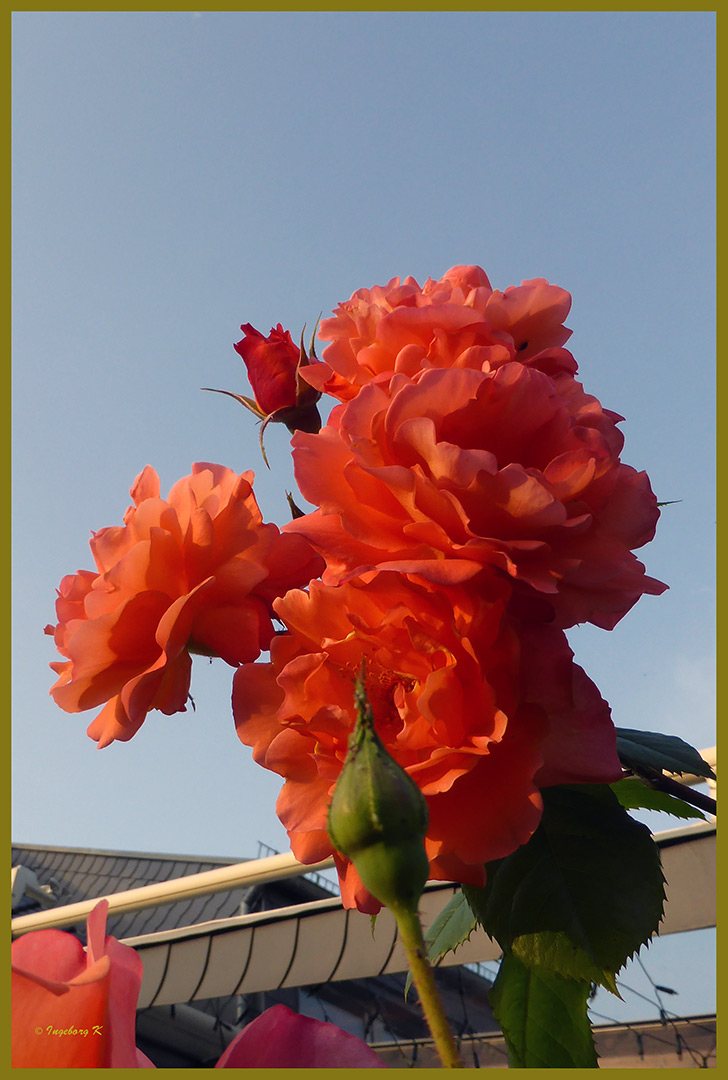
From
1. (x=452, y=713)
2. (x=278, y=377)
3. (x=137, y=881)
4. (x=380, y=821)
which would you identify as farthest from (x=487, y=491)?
(x=137, y=881)

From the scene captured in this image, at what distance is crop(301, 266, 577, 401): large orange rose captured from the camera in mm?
467

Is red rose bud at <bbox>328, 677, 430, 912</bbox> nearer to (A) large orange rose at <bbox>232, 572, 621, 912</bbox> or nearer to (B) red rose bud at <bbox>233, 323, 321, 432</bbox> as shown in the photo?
(A) large orange rose at <bbox>232, 572, 621, 912</bbox>

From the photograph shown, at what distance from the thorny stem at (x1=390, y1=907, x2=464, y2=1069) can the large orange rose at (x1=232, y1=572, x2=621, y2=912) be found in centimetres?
17

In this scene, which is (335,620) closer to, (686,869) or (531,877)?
(531,877)


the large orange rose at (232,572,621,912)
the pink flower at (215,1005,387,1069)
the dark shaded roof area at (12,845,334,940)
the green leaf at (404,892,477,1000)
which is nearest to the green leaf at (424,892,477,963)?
the green leaf at (404,892,477,1000)

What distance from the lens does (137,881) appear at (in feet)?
30.3

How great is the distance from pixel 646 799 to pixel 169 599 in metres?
0.41

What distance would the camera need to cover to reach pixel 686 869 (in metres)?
1.83

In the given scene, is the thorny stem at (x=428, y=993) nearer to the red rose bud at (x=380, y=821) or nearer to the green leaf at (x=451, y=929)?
the red rose bud at (x=380, y=821)

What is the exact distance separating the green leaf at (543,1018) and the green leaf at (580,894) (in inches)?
1.3

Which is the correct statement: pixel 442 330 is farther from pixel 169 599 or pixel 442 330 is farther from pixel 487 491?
pixel 169 599

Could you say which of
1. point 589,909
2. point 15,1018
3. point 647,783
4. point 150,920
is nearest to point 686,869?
point 647,783

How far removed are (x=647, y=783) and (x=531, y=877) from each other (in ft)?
0.63

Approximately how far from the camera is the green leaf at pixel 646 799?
658mm
